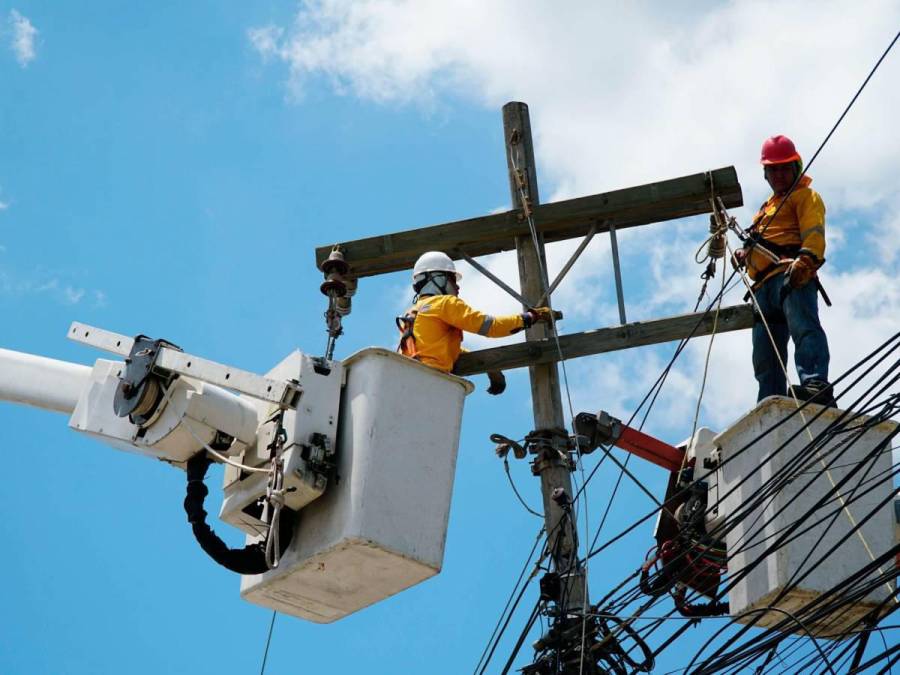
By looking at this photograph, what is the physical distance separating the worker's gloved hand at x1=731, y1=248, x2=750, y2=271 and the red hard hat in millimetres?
603

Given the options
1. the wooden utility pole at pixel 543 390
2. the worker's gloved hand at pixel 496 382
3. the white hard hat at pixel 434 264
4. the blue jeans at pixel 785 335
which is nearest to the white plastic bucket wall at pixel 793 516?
the blue jeans at pixel 785 335

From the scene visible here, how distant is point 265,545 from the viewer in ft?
26.4

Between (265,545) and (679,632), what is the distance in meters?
2.23

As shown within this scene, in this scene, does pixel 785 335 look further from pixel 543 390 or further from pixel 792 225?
pixel 543 390

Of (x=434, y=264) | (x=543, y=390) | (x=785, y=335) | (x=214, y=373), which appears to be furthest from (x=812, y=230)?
(x=214, y=373)

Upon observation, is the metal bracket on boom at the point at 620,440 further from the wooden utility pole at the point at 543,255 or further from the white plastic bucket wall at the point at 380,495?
the white plastic bucket wall at the point at 380,495

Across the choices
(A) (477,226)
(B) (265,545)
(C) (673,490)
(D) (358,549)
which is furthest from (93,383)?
(C) (673,490)

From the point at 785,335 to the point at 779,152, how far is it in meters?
1.18

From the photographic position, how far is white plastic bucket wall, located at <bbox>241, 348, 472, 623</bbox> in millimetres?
7625

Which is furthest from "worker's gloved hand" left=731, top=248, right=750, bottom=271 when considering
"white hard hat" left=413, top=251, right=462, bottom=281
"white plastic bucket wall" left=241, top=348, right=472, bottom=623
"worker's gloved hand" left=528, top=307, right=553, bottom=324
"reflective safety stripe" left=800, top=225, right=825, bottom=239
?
"white plastic bucket wall" left=241, top=348, right=472, bottom=623

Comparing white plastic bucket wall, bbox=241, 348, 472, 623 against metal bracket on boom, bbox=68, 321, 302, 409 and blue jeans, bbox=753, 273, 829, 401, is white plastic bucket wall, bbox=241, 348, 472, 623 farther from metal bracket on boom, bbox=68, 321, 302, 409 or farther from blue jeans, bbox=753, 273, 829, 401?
blue jeans, bbox=753, 273, 829, 401

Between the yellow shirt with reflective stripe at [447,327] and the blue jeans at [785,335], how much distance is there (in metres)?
1.54

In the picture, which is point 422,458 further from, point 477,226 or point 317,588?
point 477,226

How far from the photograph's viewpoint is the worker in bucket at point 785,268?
29.7ft
